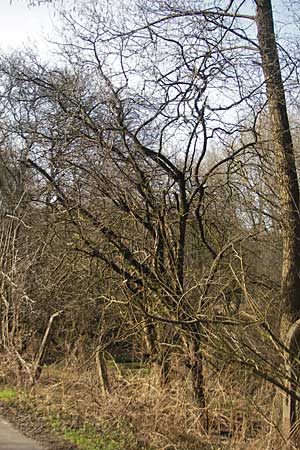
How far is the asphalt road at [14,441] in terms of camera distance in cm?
698

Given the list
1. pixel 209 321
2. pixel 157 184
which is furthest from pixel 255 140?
pixel 209 321

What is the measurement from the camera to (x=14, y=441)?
7301 millimetres

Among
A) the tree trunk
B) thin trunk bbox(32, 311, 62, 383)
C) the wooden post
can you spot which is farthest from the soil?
the tree trunk

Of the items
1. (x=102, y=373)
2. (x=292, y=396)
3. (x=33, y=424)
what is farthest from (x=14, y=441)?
(x=292, y=396)

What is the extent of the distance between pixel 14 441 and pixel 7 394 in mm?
2860

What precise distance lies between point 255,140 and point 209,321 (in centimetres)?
309

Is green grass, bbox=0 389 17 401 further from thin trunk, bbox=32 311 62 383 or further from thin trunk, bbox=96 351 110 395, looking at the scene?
thin trunk, bbox=96 351 110 395

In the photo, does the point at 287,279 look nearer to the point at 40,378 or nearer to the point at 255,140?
the point at 255,140

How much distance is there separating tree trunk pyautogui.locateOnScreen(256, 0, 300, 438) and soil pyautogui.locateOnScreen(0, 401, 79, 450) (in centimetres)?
354

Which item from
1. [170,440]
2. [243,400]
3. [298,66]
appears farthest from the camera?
[298,66]

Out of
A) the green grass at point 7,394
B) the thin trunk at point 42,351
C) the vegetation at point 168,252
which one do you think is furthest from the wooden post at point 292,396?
the thin trunk at point 42,351

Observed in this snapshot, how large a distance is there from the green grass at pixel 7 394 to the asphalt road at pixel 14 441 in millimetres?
1716

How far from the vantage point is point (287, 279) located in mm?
9109

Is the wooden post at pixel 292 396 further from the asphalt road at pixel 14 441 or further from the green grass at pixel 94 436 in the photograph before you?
the asphalt road at pixel 14 441
